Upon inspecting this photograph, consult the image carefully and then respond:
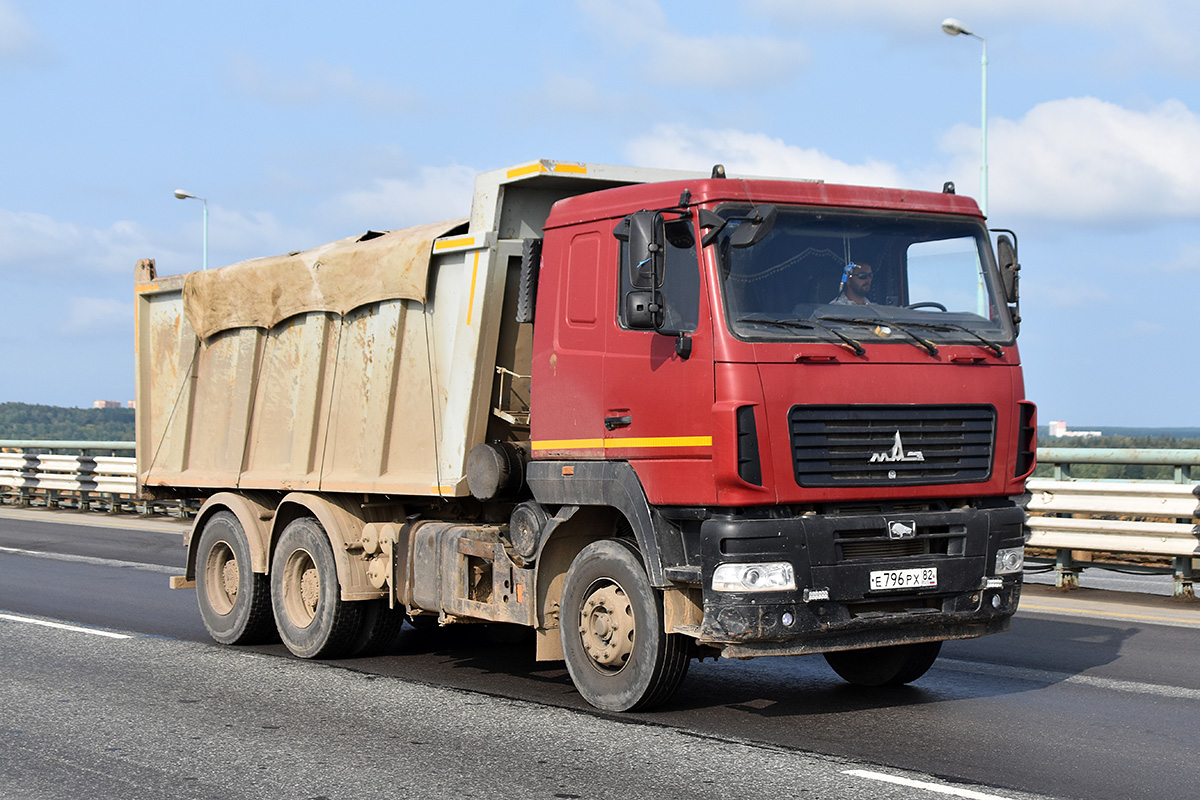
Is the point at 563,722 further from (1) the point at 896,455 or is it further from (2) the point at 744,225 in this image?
(2) the point at 744,225

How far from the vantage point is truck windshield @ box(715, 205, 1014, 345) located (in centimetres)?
721

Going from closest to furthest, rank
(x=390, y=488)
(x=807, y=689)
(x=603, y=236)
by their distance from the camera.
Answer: (x=603, y=236)
(x=807, y=689)
(x=390, y=488)

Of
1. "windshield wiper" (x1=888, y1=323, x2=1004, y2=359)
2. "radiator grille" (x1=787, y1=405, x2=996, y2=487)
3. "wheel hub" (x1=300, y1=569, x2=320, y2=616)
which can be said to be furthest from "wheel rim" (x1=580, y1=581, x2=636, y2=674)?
"wheel hub" (x1=300, y1=569, x2=320, y2=616)

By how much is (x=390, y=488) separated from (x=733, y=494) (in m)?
3.33

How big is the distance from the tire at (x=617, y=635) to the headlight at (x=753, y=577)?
552 millimetres

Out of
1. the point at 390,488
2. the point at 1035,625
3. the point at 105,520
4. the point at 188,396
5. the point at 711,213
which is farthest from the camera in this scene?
the point at 105,520

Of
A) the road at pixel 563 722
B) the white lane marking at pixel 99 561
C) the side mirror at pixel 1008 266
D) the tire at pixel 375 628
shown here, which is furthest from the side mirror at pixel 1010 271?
the white lane marking at pixel 99 561

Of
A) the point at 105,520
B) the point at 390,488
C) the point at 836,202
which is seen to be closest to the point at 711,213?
the point at 836,202

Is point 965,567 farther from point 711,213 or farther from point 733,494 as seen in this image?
point 711,213

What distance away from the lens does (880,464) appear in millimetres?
7230

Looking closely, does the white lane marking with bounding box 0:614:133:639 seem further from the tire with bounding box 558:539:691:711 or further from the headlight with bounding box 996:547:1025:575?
the headlight with bounding box 996:547:1025:575

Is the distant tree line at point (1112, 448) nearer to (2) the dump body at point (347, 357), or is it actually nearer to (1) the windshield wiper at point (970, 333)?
(1) the windshield wiper at point (970, 333)

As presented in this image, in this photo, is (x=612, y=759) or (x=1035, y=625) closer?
(x=612, y=759)

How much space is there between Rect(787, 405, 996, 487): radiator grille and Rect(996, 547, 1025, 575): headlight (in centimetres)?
44
